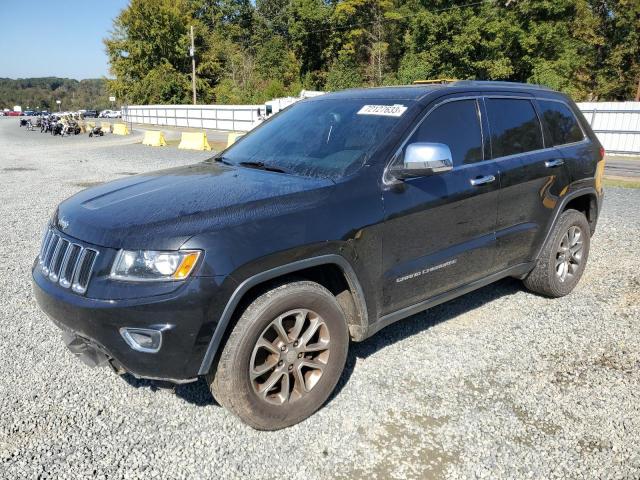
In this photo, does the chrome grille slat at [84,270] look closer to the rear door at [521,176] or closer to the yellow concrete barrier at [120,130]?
the rear door at [521,176]

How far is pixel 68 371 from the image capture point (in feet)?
11.5

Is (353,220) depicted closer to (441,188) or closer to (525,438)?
(441,188)

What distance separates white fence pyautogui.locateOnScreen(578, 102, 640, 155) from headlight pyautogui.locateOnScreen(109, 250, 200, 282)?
72.9 ft

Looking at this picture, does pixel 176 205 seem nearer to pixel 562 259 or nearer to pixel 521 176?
pixel 521 176

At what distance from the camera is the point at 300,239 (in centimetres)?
270

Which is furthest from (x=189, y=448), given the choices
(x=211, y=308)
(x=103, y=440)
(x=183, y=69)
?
(x=183, y=69)

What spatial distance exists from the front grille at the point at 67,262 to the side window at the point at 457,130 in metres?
2.09

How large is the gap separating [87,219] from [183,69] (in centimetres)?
6629

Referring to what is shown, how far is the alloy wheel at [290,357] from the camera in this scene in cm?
274

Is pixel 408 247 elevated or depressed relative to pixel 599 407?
elevated

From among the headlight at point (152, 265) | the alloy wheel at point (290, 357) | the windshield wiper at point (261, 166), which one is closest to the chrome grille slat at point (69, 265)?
the headlight at point (152, 265)

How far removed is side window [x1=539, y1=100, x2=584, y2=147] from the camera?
14.6ft

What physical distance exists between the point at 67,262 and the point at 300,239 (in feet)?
4.11

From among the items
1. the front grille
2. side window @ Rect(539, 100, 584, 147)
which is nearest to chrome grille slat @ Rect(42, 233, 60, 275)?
the front grille
